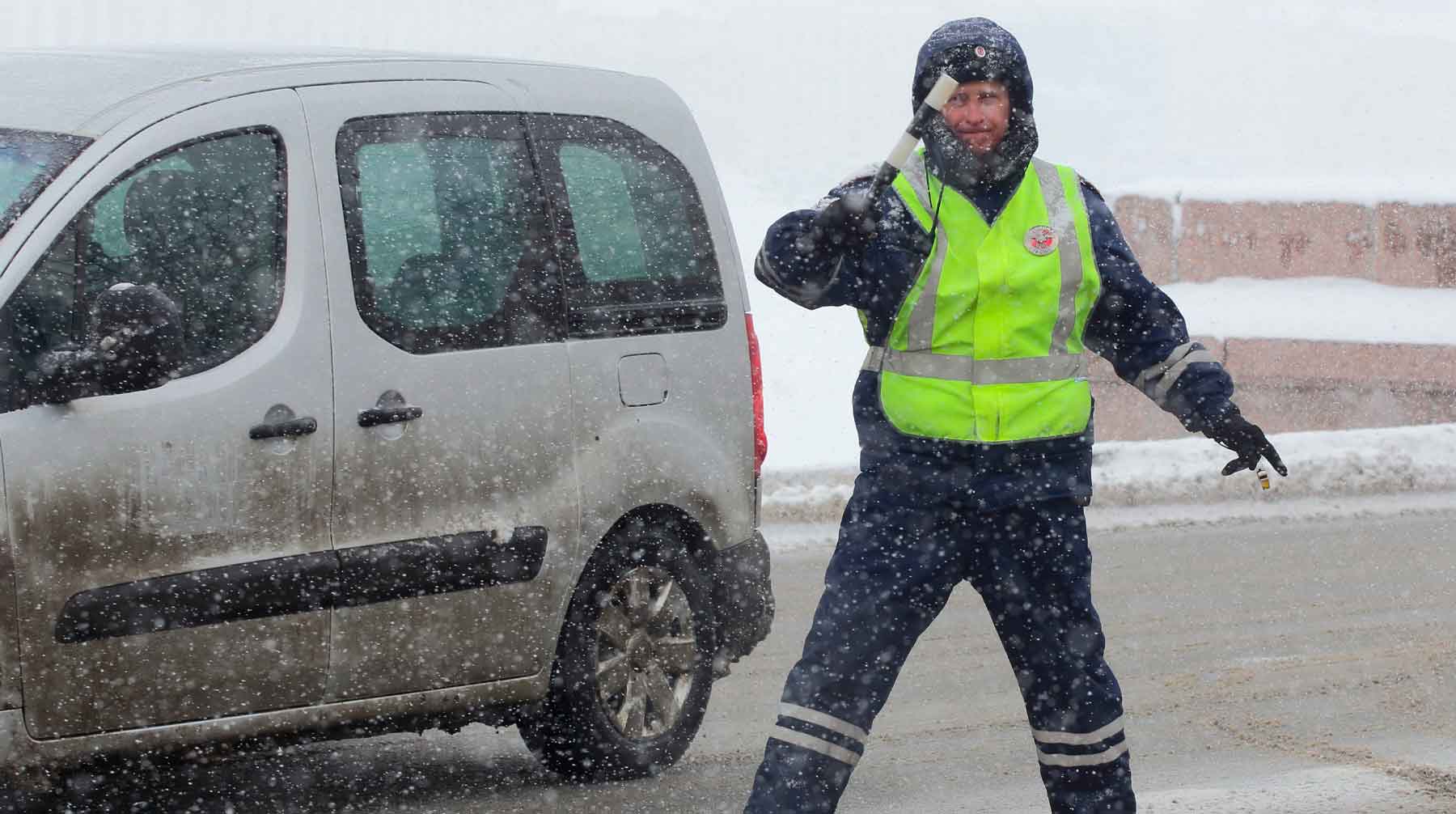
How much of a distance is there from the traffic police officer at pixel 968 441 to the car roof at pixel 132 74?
1.80 meters

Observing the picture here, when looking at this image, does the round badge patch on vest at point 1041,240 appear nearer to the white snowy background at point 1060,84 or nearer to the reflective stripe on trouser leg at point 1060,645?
the reflective stripe on trouser leg at point 1060,645

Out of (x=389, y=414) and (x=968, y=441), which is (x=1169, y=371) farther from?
(x=389, y=414)

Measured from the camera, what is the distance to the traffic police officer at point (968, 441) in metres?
4.33

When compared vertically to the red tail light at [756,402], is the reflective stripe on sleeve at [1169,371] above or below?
above

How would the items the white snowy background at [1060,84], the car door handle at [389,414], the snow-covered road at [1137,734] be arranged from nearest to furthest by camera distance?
the car door handle at [389,414], the snow-covered road at [1137,734], the white snowy background at [1060,84]

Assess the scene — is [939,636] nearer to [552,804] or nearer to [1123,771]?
[552,804]

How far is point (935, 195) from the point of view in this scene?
4414mm

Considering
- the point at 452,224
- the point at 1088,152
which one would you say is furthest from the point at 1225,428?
the point at 1088,152

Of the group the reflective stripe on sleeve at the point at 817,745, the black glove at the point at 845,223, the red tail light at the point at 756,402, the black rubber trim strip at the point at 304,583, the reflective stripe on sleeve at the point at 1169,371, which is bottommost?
the reflective stripe on sleeve at the point at 817,745

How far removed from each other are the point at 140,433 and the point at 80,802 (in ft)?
4.07

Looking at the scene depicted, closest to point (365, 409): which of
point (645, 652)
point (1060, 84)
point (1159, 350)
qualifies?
point (645, 652)

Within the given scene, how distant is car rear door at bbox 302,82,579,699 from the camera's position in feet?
18.1

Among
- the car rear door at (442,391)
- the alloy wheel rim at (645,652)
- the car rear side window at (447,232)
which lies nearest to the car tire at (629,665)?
the alloy wheel rim at (645,652)

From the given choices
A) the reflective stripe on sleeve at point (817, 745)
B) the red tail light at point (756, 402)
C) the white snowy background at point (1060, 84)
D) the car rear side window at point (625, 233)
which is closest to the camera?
the reflective stripe on sleeve at point (817, 745)
